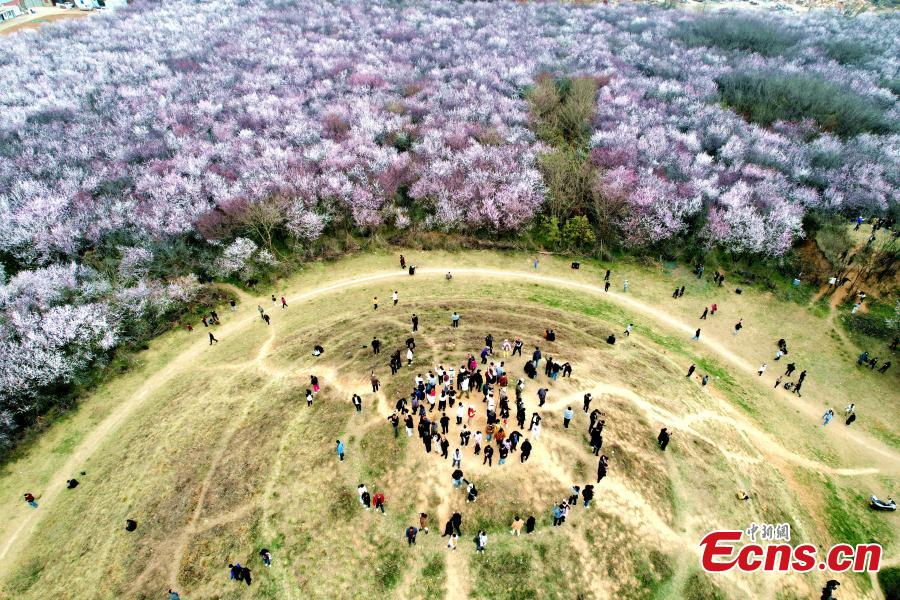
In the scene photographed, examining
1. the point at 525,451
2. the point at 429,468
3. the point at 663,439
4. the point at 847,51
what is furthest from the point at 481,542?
the point at 847,51

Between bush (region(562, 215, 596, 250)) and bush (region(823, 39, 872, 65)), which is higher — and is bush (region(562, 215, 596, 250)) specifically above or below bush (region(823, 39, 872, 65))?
below

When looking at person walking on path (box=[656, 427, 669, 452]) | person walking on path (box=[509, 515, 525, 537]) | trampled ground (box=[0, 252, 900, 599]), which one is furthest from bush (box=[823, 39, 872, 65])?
person walking on path (box=[509, 515, 525, 537])

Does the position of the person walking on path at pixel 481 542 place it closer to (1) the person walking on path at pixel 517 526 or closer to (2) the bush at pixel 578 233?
(1) the person walking on path at pixel 517 526

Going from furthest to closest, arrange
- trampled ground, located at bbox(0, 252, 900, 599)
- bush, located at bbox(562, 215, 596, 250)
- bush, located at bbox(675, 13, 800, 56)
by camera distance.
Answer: bush, located at bbox(675, 13, 800, 56)
bush, located at bbox(562, 215, 596, 250)
trampled ground, located at bbox(0, 252, 900, 599)

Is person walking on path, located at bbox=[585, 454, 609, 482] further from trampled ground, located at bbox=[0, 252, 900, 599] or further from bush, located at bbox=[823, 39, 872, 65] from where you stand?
bush, located at bbox=[823, 39, 872, 65]

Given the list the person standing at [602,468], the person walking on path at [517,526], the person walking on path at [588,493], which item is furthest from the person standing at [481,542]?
the person standing at [602,468]

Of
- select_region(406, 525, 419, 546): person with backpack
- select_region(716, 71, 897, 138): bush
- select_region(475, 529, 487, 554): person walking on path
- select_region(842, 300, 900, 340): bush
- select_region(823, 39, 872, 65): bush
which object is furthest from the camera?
select_region(823, 39, 872, 65): bush
